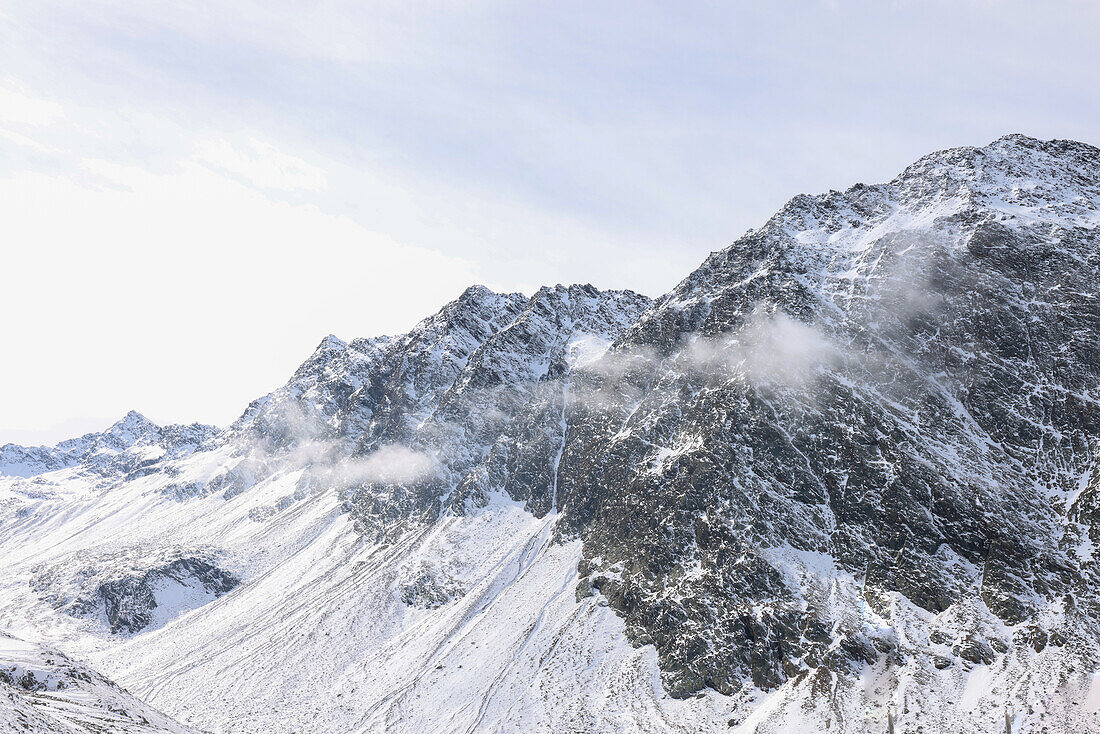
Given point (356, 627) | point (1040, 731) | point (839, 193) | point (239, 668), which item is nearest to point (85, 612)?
point (239, 668)

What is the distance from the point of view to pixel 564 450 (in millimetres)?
142125

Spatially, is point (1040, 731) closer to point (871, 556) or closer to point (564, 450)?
point (871, 556)

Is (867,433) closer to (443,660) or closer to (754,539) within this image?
(754,539)

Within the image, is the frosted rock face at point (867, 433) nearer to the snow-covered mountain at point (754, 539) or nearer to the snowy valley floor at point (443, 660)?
the snow-covered mountain at point (754, 539)

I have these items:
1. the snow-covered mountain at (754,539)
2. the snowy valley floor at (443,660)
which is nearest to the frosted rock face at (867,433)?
the snow-covered mountain at (754,539)

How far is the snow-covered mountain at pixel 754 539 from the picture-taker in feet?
225

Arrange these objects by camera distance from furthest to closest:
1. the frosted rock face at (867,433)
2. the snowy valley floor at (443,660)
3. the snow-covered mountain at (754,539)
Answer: the frosted rock face at (867,433), the snow-covered mountain at (754,539), the snowy valley floor at (443,660)

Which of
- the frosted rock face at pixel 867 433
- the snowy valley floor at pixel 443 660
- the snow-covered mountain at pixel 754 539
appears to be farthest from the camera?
the frosted rock face at pixel 867 433

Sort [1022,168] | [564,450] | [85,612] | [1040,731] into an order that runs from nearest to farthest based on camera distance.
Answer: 1. [1040,731]
2. [1022,168]
3. [564,450]
4. [85,612]

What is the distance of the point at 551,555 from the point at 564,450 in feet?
101

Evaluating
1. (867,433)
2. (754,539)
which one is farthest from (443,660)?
(867,433)

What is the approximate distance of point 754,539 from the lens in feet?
284

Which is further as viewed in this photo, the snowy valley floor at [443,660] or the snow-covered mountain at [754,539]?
the snow-covered mountain at [754,539]

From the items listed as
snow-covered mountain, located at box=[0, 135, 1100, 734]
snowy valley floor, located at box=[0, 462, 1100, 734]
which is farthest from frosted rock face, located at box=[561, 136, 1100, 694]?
snowy valley floor, located at box=[0, 462, 1100, 734]
